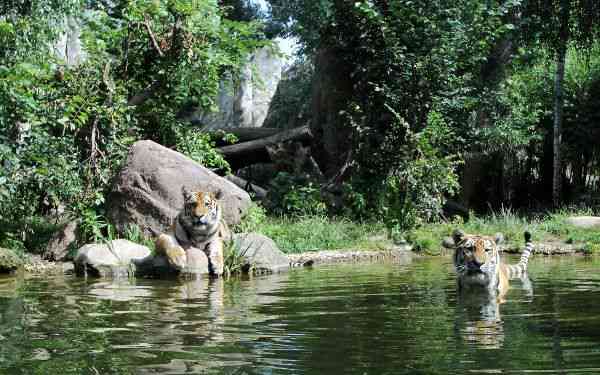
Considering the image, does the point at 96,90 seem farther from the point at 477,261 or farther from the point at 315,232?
the point at 477,261

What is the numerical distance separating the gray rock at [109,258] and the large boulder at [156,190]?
48.5 inches

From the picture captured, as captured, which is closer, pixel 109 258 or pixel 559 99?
pixel 109 258

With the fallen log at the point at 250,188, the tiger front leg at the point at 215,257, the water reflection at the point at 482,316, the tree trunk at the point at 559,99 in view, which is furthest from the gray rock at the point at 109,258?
the tree trunk at the point at 559,99

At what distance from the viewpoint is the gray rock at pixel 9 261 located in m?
11.5

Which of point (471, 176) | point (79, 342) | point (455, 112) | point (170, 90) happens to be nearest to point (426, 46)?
point (455, 112)

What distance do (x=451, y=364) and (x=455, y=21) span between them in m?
14.0

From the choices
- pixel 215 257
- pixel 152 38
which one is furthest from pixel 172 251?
pixel 152 38

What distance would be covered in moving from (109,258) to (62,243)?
2.13 meters

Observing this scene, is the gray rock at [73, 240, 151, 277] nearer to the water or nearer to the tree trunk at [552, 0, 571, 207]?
the water

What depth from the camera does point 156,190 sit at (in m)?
13.0

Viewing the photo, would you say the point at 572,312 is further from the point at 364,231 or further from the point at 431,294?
the point at 364,231

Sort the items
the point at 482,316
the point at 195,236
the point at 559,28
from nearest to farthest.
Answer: the point at 482,316 → the point at 195,236 → the point at 559,28

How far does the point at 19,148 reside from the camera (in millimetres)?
12898

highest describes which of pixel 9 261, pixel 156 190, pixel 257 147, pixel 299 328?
pixel 257 147
